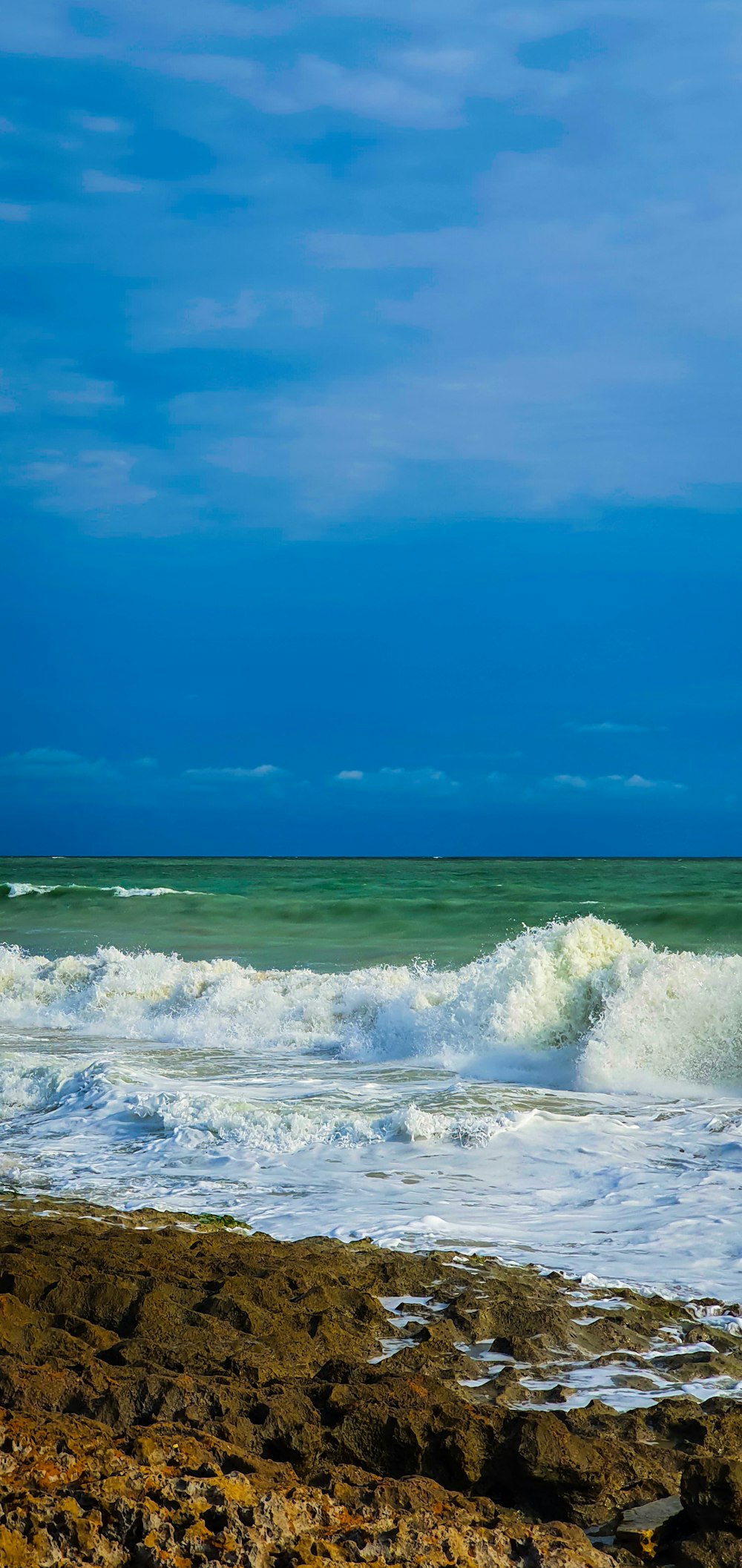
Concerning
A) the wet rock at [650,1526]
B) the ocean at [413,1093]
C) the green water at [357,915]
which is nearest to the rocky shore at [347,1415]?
the wet rock at [650,1526]

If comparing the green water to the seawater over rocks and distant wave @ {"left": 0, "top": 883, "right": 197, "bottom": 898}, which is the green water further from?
the seawater over rocks

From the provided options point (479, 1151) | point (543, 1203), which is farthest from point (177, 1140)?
point (543, 1203)

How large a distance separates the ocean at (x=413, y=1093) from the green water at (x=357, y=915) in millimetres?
416

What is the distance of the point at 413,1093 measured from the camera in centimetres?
1113

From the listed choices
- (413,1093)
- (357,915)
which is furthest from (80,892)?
(413,1093)

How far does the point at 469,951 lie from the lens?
976 inches

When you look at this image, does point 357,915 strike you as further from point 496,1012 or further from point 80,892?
point 496,1012

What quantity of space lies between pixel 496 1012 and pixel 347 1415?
1067 cm

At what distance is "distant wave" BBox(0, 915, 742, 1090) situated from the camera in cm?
1289

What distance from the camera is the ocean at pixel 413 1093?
7195mm

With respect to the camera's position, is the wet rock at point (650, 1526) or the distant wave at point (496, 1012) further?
the distant wave at point (496, 1012)

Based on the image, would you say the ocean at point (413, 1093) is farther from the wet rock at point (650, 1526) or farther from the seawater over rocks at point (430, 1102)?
the wet rock at point (650, 1526)

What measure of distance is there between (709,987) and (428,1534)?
36.2 feet

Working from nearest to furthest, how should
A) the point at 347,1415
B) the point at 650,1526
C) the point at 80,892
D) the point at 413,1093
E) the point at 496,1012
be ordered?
the point at 650,1526
the point at 347,1415
the point at 413,1093
the point at 496,1012
the point at 80,892
